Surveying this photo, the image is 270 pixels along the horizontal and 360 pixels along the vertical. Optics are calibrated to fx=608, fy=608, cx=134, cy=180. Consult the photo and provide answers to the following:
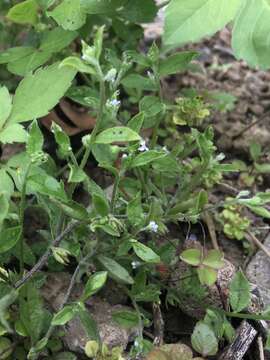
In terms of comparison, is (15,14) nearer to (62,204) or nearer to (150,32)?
(62,204)

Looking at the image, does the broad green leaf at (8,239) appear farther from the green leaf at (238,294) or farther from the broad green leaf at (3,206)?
the green leaf at (238,294)

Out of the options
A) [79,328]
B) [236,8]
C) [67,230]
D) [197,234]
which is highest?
[236,8]

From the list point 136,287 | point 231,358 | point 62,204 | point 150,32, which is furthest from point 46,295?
point 150,32

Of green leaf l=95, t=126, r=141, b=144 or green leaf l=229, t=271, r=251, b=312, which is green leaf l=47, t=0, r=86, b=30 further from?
green leaf l=229, t=271, r=251, b=312

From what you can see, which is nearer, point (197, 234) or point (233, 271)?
point (233, 271)

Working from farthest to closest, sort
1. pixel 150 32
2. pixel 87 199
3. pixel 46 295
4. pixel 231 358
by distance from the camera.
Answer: pixel 150 32
pixel 87 199
pixel 46 295
pixel 231 358

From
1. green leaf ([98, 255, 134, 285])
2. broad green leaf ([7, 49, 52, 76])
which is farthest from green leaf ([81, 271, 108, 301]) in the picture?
broad green leaf ([7, 49, 52, 76])

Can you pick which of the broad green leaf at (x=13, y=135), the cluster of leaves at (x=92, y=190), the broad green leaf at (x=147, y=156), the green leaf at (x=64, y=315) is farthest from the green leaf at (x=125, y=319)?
the broad green leaf at (x=13, y=135)
